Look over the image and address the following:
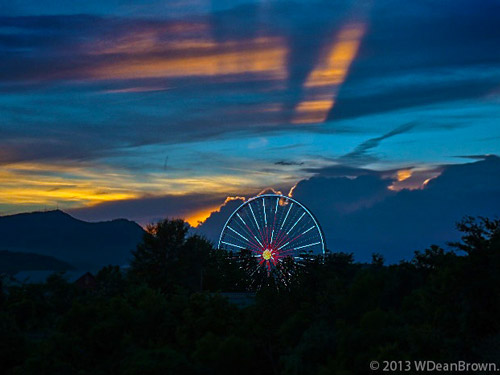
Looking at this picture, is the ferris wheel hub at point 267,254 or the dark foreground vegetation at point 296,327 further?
the ferris wheel hub at point 267,254

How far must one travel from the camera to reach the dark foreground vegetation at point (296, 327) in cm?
2489

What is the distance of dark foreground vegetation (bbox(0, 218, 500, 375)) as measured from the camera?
81.7 feet

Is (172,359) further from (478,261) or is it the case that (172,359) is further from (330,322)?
(478,261)

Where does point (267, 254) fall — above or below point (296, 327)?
above

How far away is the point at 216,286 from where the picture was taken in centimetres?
7650

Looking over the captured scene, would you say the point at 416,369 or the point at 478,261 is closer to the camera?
the point at 416,369

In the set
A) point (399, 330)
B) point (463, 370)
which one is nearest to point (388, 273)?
point (399, 330)

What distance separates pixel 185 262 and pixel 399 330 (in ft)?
173

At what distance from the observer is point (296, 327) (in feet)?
97.7

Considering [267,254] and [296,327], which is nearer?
[296,327]

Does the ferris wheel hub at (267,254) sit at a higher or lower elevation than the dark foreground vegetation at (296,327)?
higher

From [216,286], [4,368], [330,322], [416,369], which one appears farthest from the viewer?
[216,286]

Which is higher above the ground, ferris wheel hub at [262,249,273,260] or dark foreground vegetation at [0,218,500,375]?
ferris wheel hub at [262,249,273,260]

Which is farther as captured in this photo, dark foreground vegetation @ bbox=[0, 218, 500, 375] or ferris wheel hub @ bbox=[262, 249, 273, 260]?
ferris wheel hub @ bbox=[262, 249, 273, 260]
